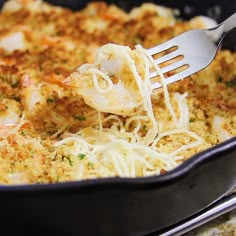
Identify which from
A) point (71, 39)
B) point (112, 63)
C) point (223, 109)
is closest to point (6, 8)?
A: point (71, 39)

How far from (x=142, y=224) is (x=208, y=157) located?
0.36m

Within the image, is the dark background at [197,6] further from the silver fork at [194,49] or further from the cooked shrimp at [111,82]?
the cooked shrimp at [111,82]

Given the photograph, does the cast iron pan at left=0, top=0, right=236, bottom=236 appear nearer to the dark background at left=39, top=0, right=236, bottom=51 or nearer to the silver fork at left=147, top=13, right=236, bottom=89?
the silver fork at left=147, top=13, right=236, bottom=89

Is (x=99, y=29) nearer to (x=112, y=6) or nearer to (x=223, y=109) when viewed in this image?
(x=112, y=6)

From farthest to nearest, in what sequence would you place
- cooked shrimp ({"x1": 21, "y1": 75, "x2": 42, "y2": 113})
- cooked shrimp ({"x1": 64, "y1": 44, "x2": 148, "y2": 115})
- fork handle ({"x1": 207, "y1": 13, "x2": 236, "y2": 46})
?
cooked shrimp ({"x1": 21, "y1": 75, "x2": 42, "y2": 113}), fork handle ({"x1": 207, "y1": 13, "x2": 236, "y2": 46}), cooked shrimp ({"x1": 64, "y1": 44, "x2": 148, "y2": 115})

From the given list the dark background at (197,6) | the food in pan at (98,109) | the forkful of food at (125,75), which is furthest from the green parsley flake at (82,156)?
the dark background at (197,6)

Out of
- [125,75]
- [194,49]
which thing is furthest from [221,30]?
[125,75]

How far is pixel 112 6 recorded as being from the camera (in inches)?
123

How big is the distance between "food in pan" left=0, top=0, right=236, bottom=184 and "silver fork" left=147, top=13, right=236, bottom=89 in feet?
0.25

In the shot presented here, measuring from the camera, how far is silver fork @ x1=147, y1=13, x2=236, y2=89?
2414 mm

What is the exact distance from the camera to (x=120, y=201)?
6.06 ft

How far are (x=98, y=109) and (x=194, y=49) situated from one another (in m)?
0.48

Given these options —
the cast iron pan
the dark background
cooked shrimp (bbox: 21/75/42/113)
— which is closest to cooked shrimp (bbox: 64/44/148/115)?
cooked shrimp (bbox: 21/75/42/113)

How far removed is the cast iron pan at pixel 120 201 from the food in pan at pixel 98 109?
0.19 meters
